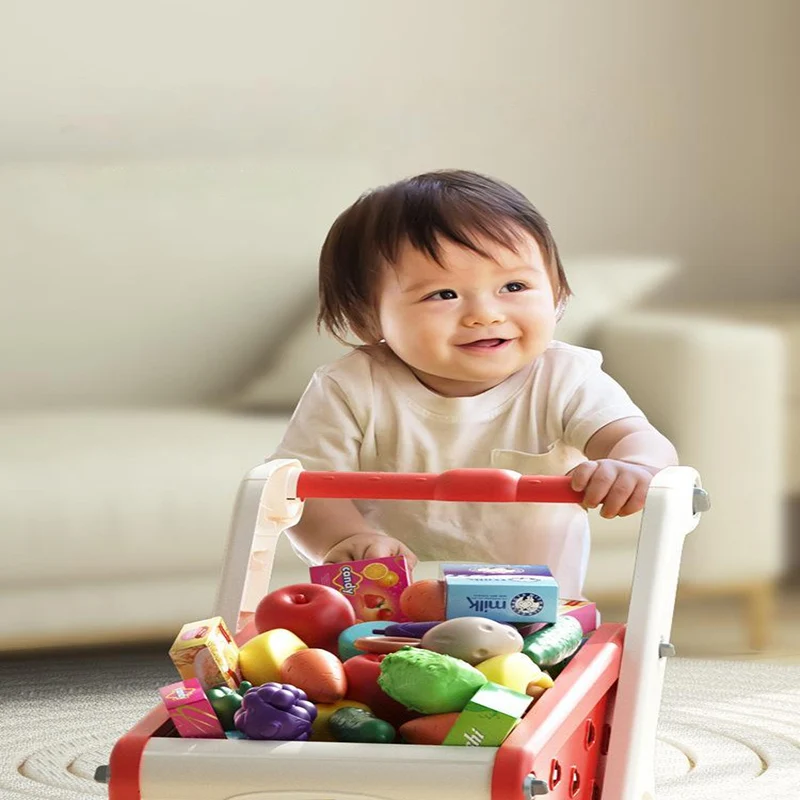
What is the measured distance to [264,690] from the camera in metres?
0.76

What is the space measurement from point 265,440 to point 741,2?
127cm

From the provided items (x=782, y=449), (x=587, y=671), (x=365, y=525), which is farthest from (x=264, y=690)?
(x=782, y=449)

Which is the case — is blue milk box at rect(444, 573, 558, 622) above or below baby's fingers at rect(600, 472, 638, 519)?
below

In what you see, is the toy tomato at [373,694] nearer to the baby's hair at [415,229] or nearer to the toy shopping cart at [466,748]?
the toy shopping cart at [466,748]

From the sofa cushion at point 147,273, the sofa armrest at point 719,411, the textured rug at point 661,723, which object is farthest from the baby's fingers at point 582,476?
the sofa cushion at point 147,273

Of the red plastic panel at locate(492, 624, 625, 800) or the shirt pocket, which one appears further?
the shirt pocket

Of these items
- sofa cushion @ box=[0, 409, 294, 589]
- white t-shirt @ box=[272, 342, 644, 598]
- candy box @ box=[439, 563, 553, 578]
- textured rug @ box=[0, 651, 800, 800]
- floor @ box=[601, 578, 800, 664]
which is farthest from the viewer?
floor @ box=[601, 578, 800, 664]

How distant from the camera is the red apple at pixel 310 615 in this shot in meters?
0.90

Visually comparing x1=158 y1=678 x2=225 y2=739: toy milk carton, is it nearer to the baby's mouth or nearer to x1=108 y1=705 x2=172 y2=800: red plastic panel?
x1=108 y1=705 x2=172 y2=800: red plastic panel

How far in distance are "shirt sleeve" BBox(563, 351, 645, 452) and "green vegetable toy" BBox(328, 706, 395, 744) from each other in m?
0.41

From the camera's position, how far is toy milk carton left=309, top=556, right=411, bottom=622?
971 mm

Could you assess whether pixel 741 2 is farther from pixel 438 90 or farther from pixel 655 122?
pixel 438 90

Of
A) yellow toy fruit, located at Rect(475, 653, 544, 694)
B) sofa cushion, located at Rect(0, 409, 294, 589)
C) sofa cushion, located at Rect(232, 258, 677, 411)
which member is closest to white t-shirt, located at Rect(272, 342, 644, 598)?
yellow toy fruit, located at Rect(475, 653, 544, 694)

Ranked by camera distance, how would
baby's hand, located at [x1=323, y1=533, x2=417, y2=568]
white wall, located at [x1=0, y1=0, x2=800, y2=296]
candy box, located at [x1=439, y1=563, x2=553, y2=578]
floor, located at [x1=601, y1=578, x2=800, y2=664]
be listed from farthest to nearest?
white wall, located at [x1=0, y1=0, x2=800, y2=296] < floor, located at [x1=601, y1=578, x2=800, y2=664] < baby's hand, located at [x1=323, y1=533, x2=417, y2=568] < candy box, located at [x1=439, y1=563, x2=553, y2=578]
